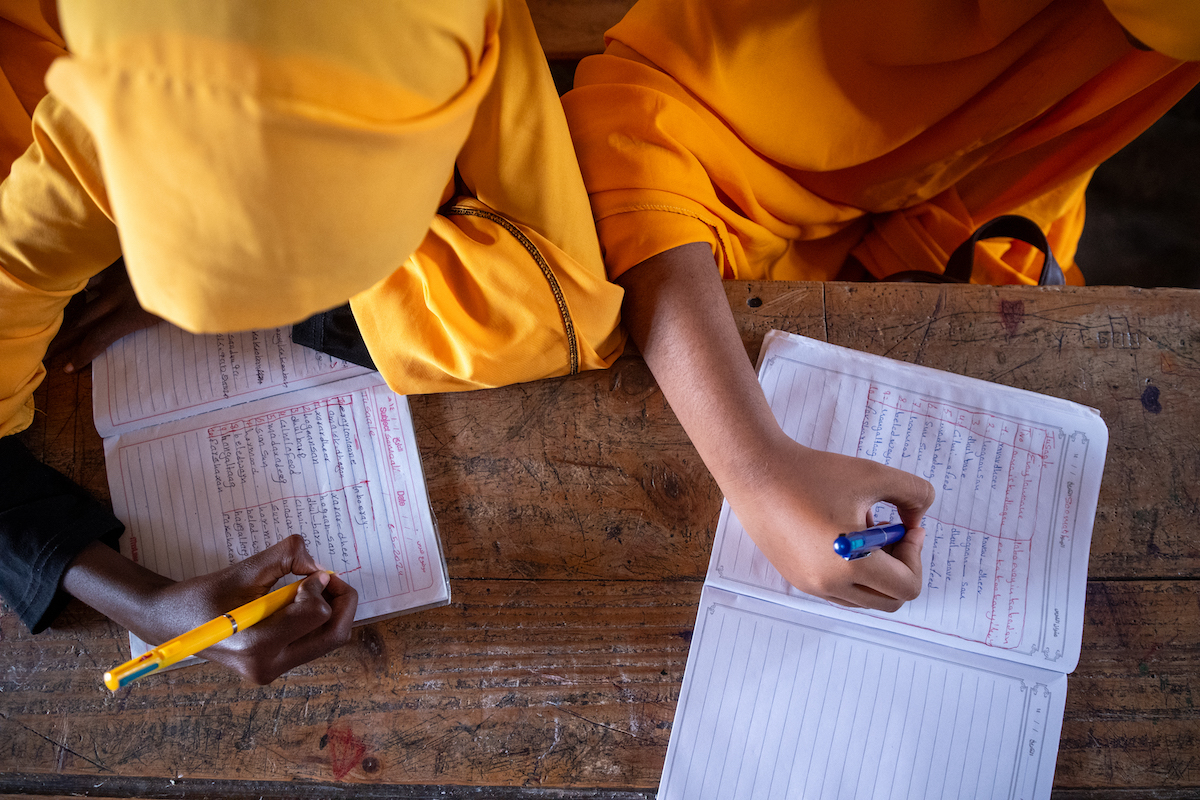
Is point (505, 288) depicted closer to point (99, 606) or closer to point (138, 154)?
point (138, 154)

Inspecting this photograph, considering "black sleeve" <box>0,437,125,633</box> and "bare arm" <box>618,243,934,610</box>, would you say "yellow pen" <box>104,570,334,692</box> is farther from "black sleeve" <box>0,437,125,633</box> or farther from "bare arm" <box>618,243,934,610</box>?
"bare arm" <box>618,243,934,610</box>

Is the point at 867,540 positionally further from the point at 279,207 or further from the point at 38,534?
the point at 38,534

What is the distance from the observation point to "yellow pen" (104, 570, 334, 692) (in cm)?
50

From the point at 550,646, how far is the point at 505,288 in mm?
332

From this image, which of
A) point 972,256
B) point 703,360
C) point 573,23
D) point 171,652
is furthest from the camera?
point 573,23

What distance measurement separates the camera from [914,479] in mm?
614

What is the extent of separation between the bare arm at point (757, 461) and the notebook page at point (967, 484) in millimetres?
47

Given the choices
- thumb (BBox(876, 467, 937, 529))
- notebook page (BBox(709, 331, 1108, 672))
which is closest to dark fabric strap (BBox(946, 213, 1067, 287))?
notebook page (BBox(709, 331, 1108, 672))

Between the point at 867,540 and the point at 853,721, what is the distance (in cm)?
18

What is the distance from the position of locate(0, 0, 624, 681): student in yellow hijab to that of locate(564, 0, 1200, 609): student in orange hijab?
0.07m

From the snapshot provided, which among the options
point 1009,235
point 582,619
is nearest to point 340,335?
point 582,619

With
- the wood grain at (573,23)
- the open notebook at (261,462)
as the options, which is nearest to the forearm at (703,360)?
the open notebook at (261,462)

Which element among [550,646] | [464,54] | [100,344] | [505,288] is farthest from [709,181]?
[100,344]

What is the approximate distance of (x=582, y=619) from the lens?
2.15 ft
